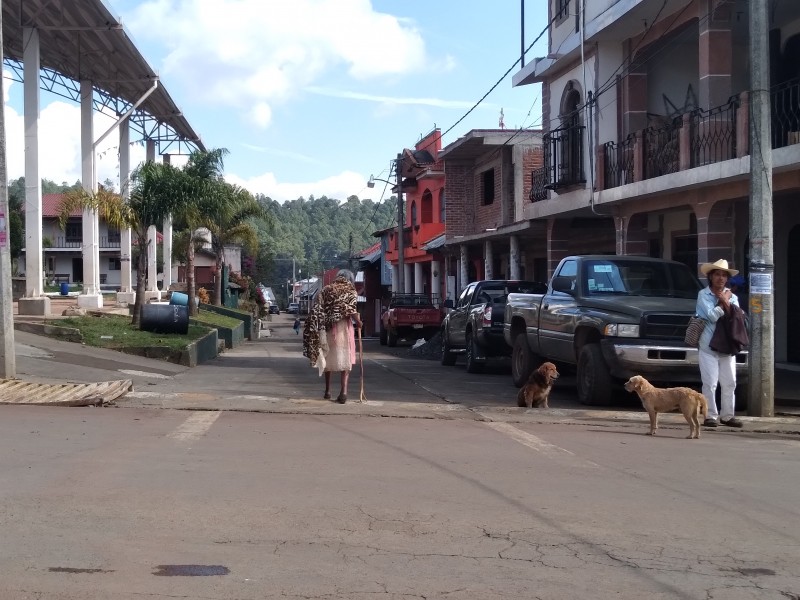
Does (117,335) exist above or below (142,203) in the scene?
below

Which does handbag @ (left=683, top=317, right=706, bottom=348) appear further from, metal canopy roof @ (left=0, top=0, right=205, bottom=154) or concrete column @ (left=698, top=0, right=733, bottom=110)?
metal canopy roof @ (left=0, top=0, right=205, bottom=154)

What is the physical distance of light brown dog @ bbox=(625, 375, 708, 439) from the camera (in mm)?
9688

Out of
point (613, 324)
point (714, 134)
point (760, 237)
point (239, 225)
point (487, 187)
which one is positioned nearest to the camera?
point (760, 237)

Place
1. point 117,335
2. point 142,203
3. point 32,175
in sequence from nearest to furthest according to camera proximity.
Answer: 1. point 117,335
2. point 32,175
3. point 142,203

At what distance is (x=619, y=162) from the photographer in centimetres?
1912

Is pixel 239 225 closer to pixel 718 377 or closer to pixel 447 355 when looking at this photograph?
pixel 447 355

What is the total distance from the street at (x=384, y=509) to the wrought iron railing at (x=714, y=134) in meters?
6.83

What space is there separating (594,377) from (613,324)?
80 centimetres

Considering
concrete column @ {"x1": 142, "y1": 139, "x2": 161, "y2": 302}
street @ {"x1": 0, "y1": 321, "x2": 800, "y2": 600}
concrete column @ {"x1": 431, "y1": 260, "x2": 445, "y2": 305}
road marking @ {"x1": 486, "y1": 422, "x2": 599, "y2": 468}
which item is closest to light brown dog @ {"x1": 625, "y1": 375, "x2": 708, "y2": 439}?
street @ {"x1": 0, "y1": 321, "x2": 800, "y2": 600}

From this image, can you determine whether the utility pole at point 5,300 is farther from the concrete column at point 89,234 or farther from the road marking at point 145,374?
the concrete column at point 89,234

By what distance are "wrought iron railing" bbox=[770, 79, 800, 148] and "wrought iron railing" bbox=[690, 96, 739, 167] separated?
623 millimetres

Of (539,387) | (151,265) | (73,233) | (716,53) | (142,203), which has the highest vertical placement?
(73,233)

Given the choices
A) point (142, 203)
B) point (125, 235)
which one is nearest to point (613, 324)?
point (142, 203)

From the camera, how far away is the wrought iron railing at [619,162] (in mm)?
18672
